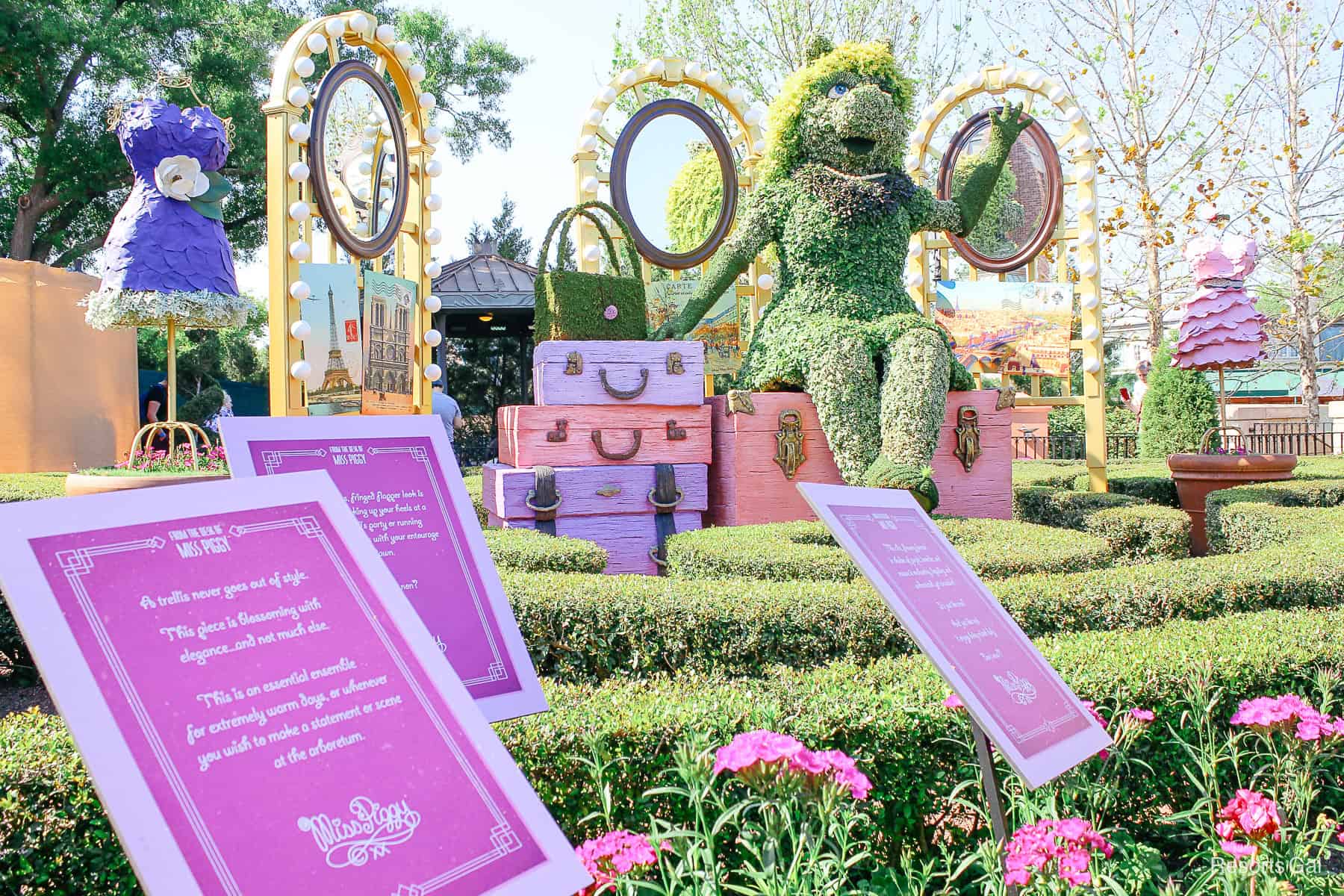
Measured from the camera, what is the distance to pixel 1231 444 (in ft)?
50.8

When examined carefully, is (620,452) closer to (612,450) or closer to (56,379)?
(612,450)

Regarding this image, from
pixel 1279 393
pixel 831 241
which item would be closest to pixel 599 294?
pixel 831 241

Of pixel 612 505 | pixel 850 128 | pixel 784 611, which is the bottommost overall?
pixel 784 611

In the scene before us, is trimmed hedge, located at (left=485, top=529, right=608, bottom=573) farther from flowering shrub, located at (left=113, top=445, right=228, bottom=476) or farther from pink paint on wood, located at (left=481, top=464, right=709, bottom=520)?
flowering shrub, located at (left=113, top=445, right=228, bottom=476)

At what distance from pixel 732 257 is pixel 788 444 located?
4.39ft

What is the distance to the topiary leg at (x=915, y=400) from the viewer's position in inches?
209

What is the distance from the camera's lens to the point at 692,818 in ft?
7.11

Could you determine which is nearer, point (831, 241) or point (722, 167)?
point (831, 241)

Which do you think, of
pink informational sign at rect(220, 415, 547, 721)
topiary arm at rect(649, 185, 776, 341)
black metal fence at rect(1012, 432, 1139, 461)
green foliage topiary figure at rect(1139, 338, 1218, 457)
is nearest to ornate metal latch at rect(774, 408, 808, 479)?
topiary arm at rect(649, 185, 776, 341)

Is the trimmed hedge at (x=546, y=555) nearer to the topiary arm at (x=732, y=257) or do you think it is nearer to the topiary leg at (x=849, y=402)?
the topiary leg at (x=849, y=402)

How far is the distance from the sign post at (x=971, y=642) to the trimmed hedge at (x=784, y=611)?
4.00ft

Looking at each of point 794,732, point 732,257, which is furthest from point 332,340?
point 794,732

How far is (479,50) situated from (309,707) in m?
20.9

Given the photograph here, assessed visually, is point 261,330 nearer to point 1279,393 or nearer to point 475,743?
point 475,743
